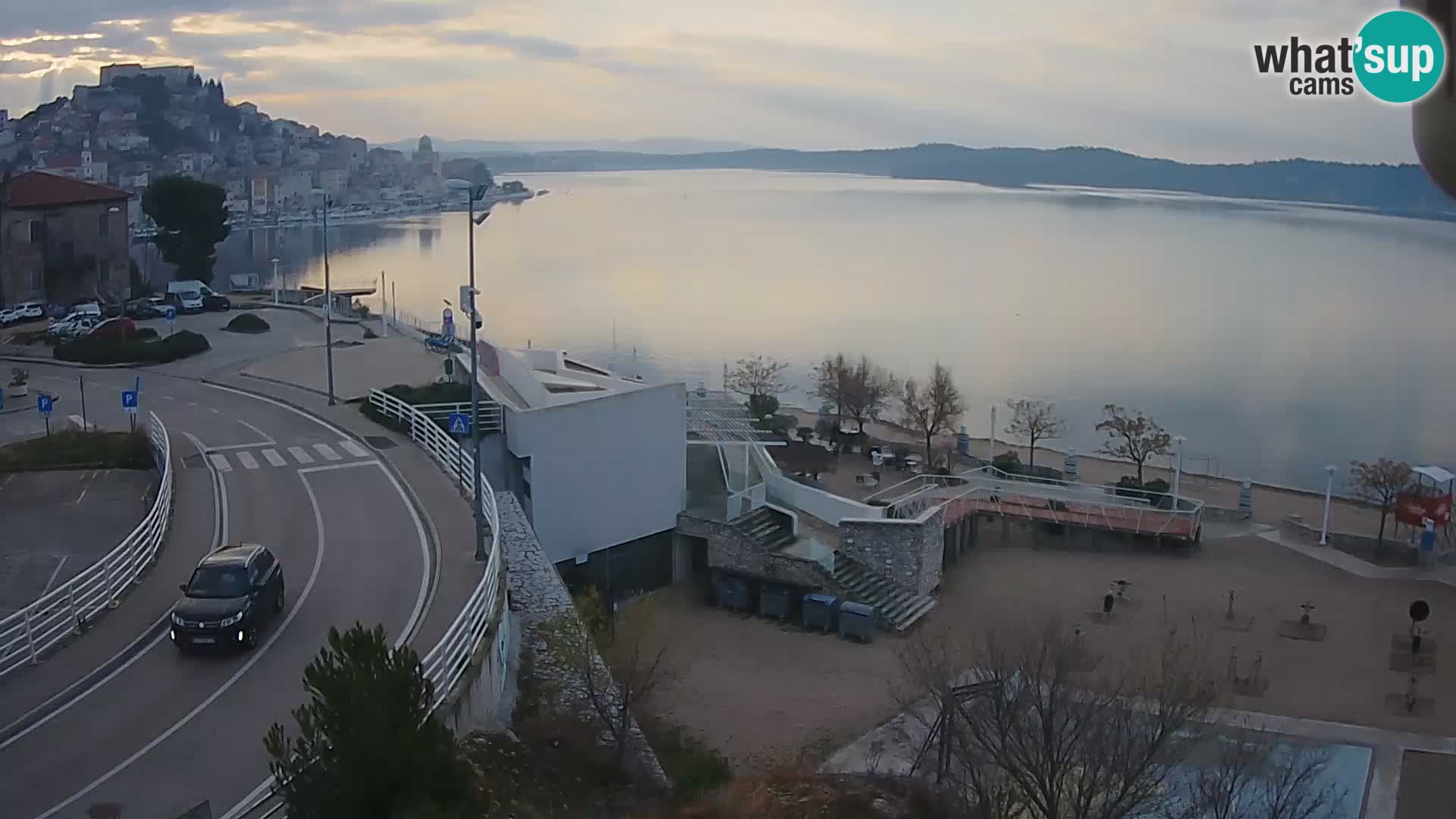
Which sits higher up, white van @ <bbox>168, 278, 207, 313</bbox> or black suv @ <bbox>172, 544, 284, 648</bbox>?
white van @ <bbox>168, 278, 207, 313</bbox>

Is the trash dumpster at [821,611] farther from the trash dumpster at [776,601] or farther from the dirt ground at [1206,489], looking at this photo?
the dirt ground at [1206,489]

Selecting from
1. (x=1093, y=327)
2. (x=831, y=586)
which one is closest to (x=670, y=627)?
(x=831, y=586)

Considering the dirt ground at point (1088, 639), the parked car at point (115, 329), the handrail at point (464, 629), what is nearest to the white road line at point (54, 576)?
the handrail at point (464, 629)

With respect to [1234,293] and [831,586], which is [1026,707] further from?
[1234,293]

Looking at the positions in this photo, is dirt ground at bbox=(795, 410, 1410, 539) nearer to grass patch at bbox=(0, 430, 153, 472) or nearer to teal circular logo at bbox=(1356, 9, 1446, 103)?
grass patch at bbox=(0, 430, 153, 472)

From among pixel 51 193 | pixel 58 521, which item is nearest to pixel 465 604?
pixel 58 521

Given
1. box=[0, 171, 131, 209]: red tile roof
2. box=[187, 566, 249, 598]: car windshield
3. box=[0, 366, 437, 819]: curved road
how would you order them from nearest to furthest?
box=[0, 366, 437, 819]: curved road → box=[187, 566, 249, 598]: car windshield → box=[0, 171, 131, 209]: red tile roof

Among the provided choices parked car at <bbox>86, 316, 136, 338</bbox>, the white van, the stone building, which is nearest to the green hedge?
parked car at <bbox>86, 316, 136, 338</bbox>

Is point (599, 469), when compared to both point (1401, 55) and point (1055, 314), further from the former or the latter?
point (1055, 314)
